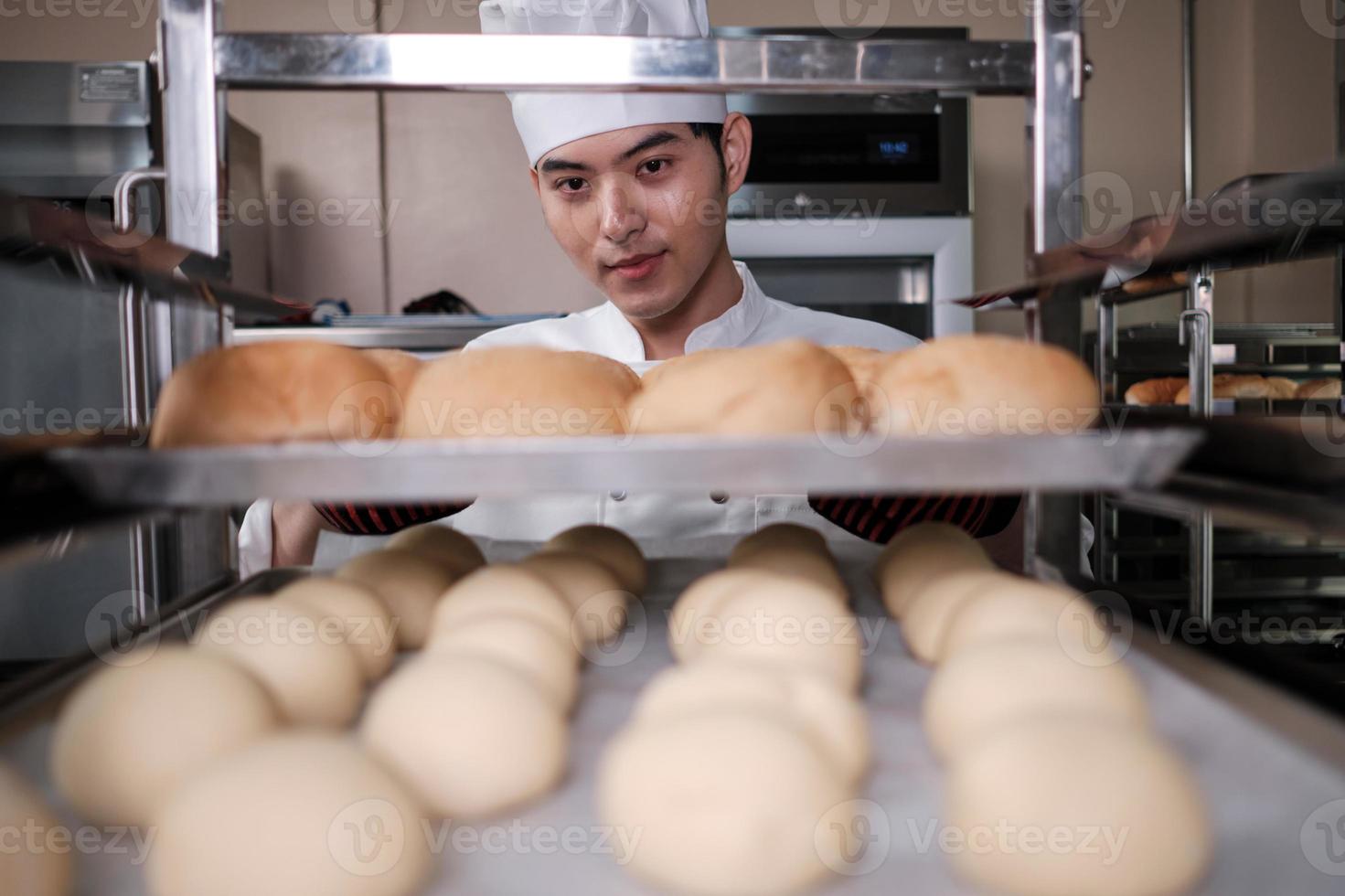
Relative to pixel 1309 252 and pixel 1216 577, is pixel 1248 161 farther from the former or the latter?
pixel 1309 252

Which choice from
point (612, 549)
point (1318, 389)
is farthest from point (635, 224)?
point (1318, 389)

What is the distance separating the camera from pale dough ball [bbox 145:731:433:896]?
451mm

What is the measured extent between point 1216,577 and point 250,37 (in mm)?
2329

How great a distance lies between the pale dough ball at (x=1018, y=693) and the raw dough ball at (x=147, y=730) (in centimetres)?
44

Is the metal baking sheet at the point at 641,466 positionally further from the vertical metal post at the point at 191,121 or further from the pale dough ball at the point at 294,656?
the vertical metal post at the point at 191,121

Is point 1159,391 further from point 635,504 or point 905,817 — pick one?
point 905,817

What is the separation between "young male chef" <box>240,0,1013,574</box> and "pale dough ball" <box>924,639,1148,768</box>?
2.18 ft

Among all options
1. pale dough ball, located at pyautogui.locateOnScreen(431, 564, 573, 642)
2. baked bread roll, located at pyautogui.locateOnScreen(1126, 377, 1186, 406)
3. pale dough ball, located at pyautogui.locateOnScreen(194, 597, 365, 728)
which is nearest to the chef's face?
pale dough ball, located at pyautogui.locateOnScreen(431, 564, 573, 642)

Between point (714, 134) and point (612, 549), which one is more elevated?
point (714, 134)

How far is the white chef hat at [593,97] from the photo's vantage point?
160 cm

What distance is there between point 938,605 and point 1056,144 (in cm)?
42

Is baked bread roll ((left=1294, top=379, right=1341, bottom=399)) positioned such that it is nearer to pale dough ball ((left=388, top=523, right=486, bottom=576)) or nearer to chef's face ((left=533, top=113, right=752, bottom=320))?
chef's face ((left=533, top=113, right=752, bottom=320))

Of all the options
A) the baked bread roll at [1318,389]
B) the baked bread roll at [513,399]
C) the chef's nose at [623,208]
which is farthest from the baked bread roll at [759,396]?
the baked bread roll at [1318,389]

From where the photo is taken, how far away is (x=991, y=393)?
633 mm
